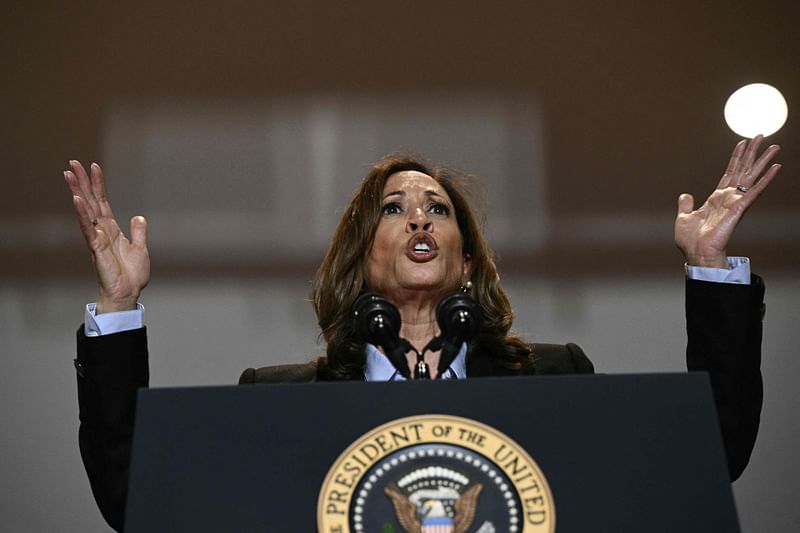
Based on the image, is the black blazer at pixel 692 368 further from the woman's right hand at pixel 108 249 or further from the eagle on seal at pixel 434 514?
the eagle on seal at pixel 434 514

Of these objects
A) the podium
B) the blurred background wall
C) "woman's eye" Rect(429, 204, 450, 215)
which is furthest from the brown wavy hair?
the podium

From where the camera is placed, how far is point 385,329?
1.42 meters

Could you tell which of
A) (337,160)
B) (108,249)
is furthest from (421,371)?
(337,160)

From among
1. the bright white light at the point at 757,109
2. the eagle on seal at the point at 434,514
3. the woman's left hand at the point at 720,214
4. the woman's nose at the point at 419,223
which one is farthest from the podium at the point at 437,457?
the bright white light at the point at 757,109

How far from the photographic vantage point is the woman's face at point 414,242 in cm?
230

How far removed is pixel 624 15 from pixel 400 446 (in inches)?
106

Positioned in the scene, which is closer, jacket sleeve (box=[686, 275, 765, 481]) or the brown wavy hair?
jacket sleeve (box=[686, 275, 765, 481])

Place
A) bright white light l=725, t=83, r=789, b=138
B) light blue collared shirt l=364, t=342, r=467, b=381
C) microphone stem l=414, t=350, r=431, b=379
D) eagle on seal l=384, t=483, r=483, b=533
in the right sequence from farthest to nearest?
bright white light l=725, t=83, r=789, b=138
light blue collared shirt l=364, t=342, r=467, b=381
microphone stem l=414, t=350, r=431, b=379
eagle on seal l=384, t=483, r=483, b=533

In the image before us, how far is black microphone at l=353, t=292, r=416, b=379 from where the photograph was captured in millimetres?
1425

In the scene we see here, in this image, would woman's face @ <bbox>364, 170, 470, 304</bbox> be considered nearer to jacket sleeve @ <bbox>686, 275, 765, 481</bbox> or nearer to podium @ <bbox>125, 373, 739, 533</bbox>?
jacket sleeve @ <bbox>686, 275, 765, 481</bbox>

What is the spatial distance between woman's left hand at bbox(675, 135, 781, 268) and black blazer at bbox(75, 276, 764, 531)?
0.35 feet

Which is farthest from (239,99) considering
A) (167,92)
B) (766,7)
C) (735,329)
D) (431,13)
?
(735,329)

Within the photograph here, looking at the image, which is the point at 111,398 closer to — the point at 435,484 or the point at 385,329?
the point at 385,329

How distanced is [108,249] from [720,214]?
3.40ft
